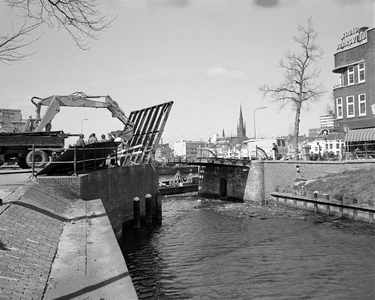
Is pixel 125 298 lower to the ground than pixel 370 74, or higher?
lower

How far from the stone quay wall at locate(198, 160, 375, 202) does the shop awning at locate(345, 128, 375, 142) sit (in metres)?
4.53

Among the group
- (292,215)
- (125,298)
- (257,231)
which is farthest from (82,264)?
(292,215)

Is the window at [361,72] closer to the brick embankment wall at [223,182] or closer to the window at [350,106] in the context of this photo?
the window at [350,106]

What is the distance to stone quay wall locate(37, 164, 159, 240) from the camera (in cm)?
1188

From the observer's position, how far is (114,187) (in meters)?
16.1

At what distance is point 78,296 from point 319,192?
23406mm

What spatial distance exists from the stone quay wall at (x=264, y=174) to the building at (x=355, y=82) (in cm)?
505

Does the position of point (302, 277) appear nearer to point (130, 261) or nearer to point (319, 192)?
point (130, 261)

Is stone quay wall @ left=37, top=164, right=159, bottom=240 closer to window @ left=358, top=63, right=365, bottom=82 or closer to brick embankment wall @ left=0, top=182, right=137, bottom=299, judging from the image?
brick embankment wall @ left=0, top=182, right=137, bottom=299

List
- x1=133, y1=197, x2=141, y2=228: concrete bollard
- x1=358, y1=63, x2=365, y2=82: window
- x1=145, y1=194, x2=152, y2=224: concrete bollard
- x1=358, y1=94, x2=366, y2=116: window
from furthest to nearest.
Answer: x1=358, y1=63, x2=365, y2=82: window → x1=358, y1=94, x2=366, y2=116: window → x1=145, y1=194, x2=152, y2=224: concrete bollard → x1=133, y1=197, x2=141, y2=228: concrete bollard

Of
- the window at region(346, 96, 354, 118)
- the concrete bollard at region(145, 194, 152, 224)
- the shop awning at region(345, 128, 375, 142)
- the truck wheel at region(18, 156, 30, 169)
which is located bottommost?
the concrete bollard at region(145, 194, 152, 224)

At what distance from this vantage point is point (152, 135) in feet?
78.0

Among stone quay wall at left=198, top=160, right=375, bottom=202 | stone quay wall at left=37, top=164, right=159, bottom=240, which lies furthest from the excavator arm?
stone quay wall at left=198, top=160, right=375, bottom=202

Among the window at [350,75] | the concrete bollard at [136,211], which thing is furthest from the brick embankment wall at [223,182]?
the concrete bollard at [136,211]
